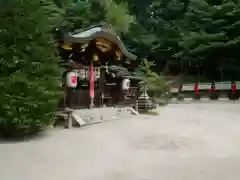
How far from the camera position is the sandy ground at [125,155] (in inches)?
213

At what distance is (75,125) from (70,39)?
3.00 metres

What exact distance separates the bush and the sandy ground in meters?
0.61

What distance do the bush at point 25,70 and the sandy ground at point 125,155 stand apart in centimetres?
61

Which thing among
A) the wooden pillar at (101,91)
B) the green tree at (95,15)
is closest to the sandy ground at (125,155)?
the wooden pillar at (101,91)

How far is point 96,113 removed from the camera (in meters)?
11.6

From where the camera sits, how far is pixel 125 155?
6.75 metres

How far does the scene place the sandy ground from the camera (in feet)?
17.8

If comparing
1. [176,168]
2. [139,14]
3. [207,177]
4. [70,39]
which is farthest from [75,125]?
[139,14]

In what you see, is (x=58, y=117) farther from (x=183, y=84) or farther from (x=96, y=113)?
(x=183, y=84)

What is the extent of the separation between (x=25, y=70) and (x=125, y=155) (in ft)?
10.8

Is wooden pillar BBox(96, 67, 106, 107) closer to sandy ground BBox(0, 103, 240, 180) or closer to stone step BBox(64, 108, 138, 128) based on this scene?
stone step BBox(64, 108, 138, 128)

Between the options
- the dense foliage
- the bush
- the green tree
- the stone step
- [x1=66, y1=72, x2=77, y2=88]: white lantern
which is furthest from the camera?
the dense foliage

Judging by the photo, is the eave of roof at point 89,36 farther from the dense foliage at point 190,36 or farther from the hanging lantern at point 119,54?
the dense foliage at point 190,36

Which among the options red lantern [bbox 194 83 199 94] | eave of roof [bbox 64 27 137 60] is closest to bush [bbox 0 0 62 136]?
eave of roof [bbox 64 27 137 60]
